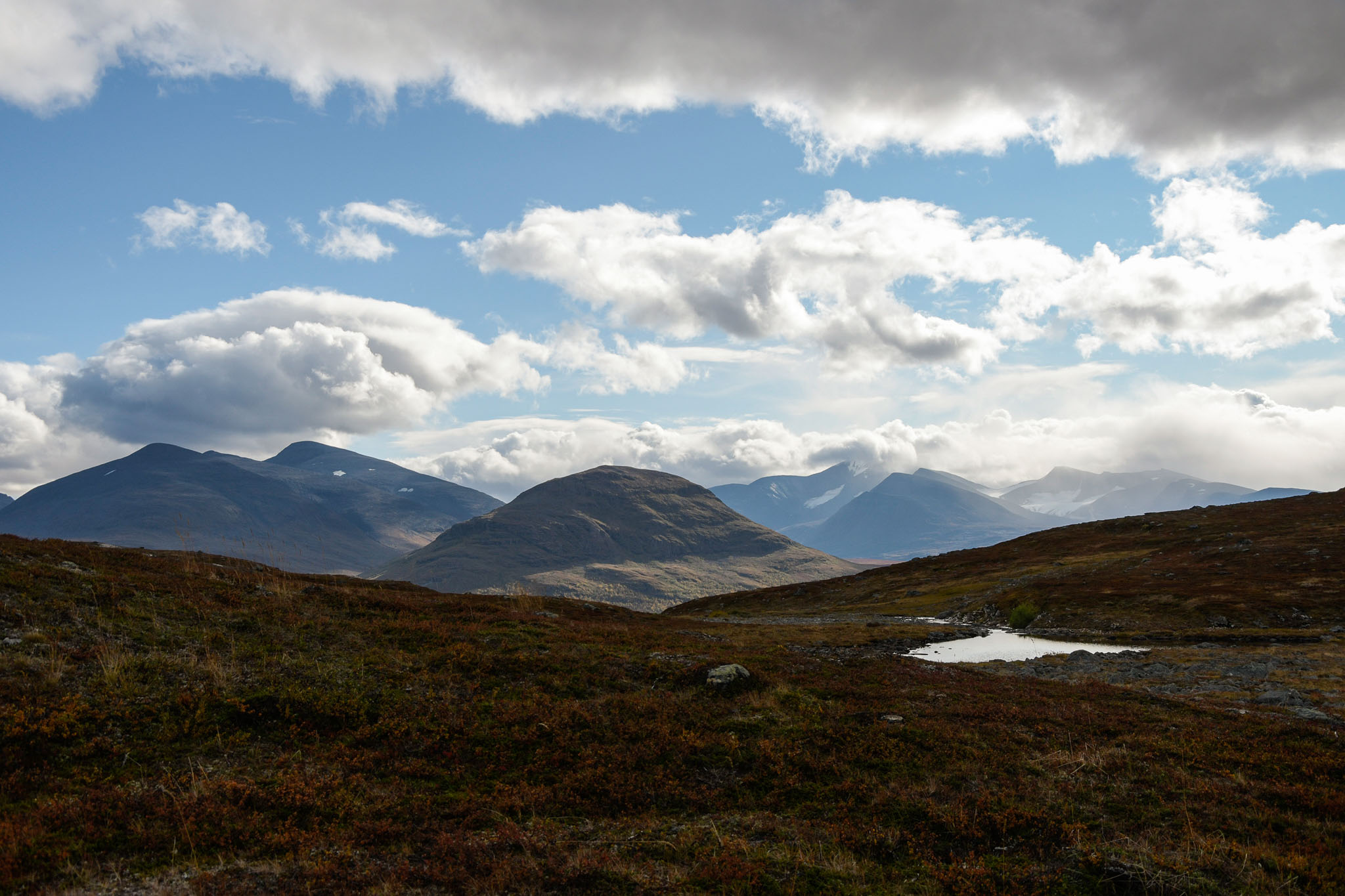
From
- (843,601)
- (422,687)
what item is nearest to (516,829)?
(422,687)

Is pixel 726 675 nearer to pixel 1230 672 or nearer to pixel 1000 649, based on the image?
pixel 1230 672

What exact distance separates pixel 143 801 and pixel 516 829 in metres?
7.51

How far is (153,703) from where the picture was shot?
1605 cm

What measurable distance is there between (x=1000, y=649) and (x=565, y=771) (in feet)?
149

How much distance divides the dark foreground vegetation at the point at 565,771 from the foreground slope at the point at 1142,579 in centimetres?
3966

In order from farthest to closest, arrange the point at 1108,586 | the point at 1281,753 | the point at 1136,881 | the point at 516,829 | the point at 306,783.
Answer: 1. the point at 1108,586
2. the point at 1281,753
3. the point at 306,783
4. the point at 516,829
5. the point at 1136,881

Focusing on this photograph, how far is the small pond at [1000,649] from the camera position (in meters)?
45.1

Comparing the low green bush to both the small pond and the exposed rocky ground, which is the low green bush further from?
the exposed rocky ground

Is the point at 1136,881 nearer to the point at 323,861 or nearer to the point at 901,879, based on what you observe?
the point at 901,879

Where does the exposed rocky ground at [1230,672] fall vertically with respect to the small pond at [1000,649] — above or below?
above

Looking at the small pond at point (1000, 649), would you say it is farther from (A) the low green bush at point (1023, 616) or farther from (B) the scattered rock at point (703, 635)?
(B) the scattered rock at point (703, 635)

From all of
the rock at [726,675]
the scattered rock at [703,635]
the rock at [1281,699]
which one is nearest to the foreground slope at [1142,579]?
the rock at [1281,699]

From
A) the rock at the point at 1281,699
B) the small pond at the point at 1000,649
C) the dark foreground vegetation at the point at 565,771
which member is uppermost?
the dark foreground vegetation at the point at 565,771

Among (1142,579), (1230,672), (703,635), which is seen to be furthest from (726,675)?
(1142,579)
